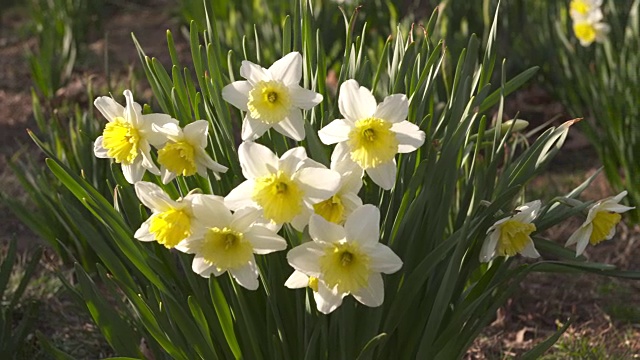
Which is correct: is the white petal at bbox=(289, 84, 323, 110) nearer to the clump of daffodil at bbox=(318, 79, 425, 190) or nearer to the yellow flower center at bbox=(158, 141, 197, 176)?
the clump of daffodil at bbox=(318, 79, 425, 190)

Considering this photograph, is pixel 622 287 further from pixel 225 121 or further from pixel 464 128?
pixel 225 121

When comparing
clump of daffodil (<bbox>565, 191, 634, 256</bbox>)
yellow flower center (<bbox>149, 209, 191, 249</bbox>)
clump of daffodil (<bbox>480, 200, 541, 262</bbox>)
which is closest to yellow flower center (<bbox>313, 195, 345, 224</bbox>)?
yellow flower center (<bbox>149, 209, 191, 249</bbox>)

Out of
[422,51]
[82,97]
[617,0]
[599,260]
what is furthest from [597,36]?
[82,97]

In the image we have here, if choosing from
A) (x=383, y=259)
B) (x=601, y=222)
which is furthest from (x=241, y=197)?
(x=601, y=222)

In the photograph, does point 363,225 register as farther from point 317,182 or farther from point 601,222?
point 601,222

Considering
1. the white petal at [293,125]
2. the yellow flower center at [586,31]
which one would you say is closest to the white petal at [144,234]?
the white petal at [293,125]

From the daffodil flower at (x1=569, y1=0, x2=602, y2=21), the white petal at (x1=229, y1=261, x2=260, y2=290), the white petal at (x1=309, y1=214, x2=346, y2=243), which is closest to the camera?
the white petal at (x1=309, y1=214, x2=346, y2=243)
